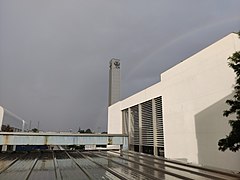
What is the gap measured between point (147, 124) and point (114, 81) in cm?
2593

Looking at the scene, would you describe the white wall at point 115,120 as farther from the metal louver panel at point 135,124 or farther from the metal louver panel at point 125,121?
the metal louver panel at point 135,124

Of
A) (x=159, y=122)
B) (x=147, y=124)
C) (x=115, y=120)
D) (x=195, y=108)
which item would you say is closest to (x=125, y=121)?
(x=115, y=120)

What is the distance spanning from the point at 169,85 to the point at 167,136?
3.78 meters

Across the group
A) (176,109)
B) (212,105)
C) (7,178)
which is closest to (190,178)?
(7,178)

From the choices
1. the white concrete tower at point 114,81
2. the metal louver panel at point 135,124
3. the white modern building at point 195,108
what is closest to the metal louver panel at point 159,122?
the white modern building at point 195,108

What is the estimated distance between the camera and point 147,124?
19516 millimetres

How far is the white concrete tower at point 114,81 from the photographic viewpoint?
43.5 metres

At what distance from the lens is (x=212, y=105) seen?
37.3 ft

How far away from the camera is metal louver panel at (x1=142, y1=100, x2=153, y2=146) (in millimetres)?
18656

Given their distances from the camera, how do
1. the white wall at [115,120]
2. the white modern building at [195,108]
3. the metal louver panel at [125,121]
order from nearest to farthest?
the white modern building at [195,108] → the metal louver panel at [125,121] → the white wall at [115,120]

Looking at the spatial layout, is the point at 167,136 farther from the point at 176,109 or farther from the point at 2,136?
the point at 2,136

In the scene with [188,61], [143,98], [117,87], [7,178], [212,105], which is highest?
[117,87]

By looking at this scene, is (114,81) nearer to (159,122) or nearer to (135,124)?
(135,124)

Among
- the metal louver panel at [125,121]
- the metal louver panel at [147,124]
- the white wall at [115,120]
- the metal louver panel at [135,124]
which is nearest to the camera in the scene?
the metal louver panel at [147,124]
